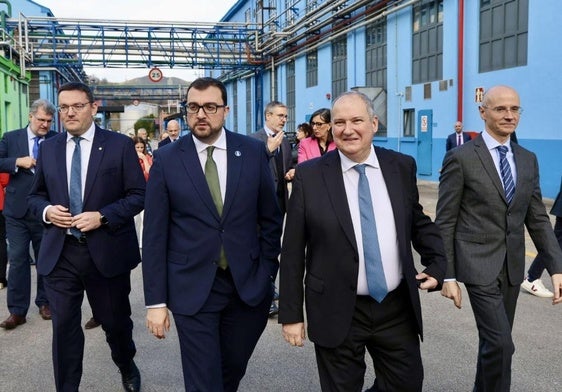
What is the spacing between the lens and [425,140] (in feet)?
64.4

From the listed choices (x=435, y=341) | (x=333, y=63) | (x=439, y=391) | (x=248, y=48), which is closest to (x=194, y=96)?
(x=439, y=391)

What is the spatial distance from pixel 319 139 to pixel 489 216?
10.4 feet

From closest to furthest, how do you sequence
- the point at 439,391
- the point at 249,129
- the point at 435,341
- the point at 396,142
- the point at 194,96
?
the point at 194,96 → the point at 439,391 → the point at 435,341 → the point at 396,142 → the point at 249,129

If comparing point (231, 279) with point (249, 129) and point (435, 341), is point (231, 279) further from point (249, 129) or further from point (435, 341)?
point (249, 129)

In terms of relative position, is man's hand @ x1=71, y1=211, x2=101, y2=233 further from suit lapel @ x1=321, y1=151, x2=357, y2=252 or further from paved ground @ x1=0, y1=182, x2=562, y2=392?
suit lapel @ x1=321, y1=151, x2=357, y2=252

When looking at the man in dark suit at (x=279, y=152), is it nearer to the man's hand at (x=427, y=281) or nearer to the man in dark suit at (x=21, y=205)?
the man in dark suit at (x=21, y=205)

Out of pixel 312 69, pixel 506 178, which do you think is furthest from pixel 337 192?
pixel 312 69

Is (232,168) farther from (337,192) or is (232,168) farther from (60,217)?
(60,217)

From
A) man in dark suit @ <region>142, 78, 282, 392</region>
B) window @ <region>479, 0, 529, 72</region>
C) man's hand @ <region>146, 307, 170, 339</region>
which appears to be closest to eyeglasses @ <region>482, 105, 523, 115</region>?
man in dark suit @ <region>142, 78, 282, 392</region>

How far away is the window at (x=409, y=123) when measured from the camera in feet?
68.1

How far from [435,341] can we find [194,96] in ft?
10.2

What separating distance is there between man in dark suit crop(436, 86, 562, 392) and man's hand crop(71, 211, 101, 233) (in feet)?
6.57

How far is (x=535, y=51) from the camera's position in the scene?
14742 millimetres

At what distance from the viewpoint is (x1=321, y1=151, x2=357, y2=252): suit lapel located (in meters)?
2.87
